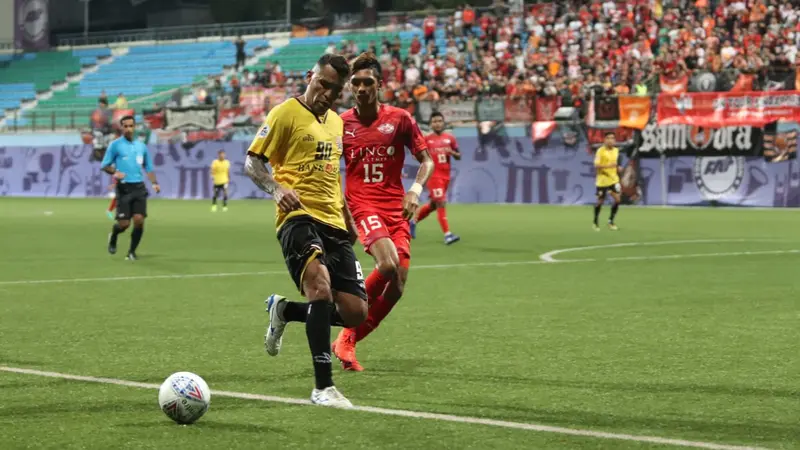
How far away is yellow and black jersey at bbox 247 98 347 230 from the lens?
796cm

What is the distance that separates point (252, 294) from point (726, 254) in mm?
8846

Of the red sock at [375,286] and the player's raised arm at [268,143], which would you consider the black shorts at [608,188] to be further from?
the player's raised arm at [268,143]

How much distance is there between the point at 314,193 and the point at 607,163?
71.1ft

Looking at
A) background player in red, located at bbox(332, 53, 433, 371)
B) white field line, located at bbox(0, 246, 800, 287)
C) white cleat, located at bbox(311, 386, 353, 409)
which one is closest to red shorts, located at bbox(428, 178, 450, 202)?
white field line, located at bbox(0, 246, 800, 287)

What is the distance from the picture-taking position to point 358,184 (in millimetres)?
9859

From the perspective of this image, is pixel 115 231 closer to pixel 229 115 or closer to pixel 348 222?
pixel 348 222

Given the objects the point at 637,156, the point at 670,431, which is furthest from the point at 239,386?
the point at 637,156

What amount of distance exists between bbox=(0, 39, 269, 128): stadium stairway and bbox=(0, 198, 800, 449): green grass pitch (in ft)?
111

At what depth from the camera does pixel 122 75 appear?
58.9 meters

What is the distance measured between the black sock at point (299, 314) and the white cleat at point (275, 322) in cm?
4

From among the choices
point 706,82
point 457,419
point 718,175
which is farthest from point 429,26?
point 457,419

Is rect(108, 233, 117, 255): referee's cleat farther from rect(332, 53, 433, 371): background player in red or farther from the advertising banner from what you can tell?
the advertising banner

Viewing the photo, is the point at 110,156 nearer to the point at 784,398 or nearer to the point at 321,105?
the point at 321,105

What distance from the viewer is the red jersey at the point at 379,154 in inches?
387
